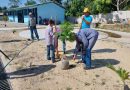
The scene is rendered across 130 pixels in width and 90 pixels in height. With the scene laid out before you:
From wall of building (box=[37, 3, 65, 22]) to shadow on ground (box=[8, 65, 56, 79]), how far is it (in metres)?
41.0

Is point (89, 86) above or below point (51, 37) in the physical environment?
below

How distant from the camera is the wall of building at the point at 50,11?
51594 millimetres

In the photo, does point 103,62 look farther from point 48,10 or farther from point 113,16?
point 48,10

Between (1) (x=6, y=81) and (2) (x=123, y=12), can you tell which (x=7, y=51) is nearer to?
(1) (x=6, y=81)

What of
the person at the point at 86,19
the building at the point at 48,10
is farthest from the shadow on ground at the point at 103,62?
the building at the point at 48,10

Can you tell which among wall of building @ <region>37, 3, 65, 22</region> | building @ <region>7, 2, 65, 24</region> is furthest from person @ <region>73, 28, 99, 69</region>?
wall of building @ <region>37, 3, 65, 22</region>

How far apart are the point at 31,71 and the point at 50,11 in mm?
42829

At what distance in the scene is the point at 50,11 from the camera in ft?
173

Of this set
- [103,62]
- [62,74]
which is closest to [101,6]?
[103,62]

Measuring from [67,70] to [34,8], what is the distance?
42.5 metres

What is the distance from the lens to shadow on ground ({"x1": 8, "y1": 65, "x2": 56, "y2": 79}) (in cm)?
985

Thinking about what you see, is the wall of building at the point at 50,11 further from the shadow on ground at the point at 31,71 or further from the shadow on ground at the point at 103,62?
the shadow on ground at the point at 31,71

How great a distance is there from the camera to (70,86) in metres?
8.55

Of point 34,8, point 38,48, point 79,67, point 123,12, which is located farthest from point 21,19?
point 79,67
